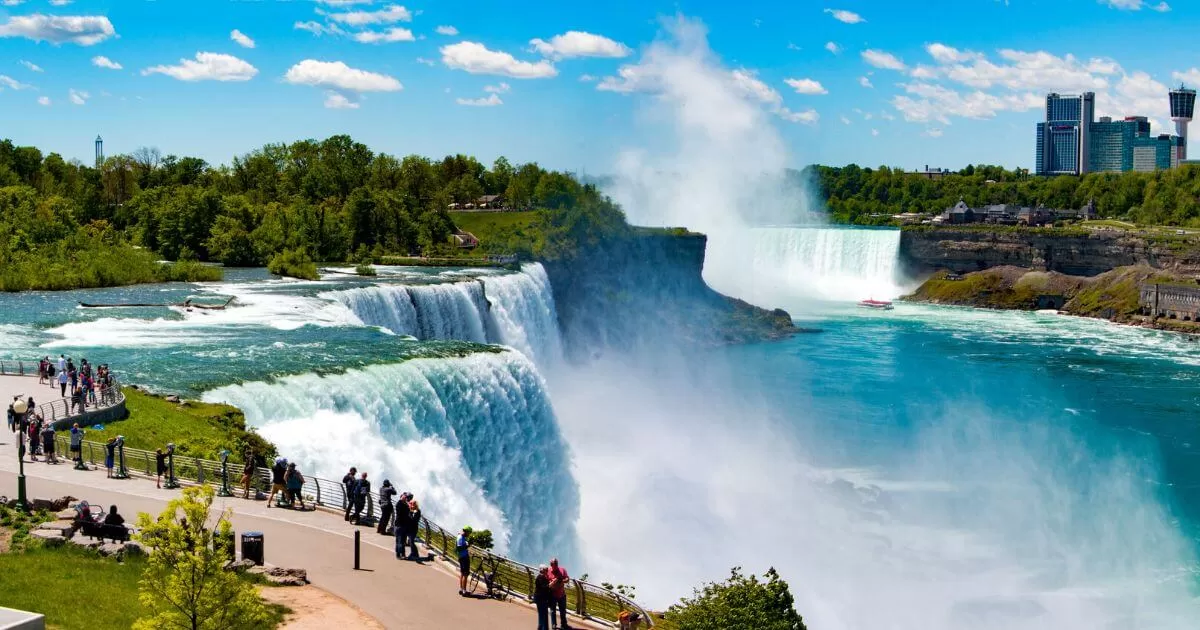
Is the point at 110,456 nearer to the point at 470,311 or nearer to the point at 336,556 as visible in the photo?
the point at 336,556

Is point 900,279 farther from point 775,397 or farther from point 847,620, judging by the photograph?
point 847,620

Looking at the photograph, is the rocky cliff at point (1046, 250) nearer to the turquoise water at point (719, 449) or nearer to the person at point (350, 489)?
the turquoise water at point (719, 449)

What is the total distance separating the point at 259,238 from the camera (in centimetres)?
6906

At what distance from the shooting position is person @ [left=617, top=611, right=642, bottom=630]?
46.5 feet

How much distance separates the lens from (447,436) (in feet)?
89.6

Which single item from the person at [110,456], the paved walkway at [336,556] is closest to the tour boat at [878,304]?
the person at [110,456]

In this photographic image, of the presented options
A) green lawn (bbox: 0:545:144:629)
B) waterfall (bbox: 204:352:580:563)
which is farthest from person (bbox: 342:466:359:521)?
waterfall (bbox: 204:352:580:563)

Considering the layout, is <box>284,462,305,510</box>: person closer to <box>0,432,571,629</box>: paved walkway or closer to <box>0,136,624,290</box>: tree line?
<box>0,432,571,629</box>: paved walkway

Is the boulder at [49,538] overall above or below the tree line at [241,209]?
below

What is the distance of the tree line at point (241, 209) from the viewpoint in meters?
58.9

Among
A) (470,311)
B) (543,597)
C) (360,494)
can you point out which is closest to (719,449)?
(470,311)

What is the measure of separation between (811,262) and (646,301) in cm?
4168

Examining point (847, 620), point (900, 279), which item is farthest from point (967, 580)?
point (900, 279)

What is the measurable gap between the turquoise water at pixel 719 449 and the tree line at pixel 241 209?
1049 cm
